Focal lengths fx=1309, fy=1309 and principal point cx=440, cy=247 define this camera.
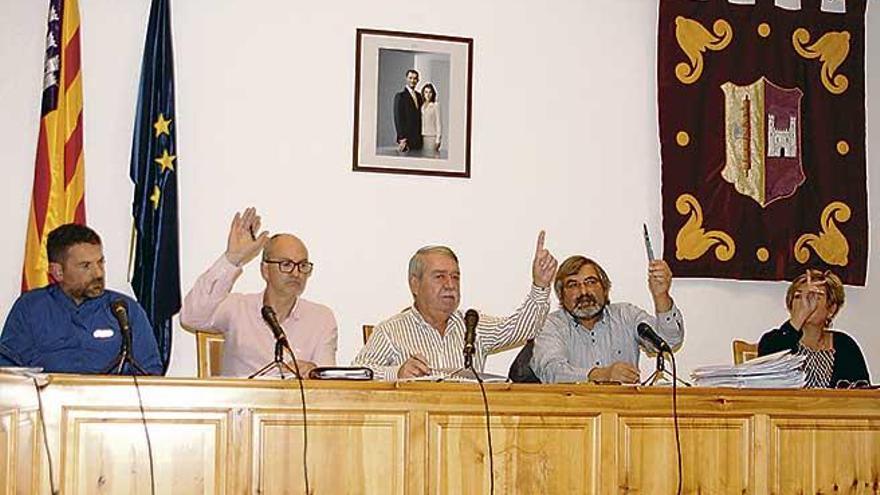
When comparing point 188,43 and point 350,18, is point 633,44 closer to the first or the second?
point 350,18

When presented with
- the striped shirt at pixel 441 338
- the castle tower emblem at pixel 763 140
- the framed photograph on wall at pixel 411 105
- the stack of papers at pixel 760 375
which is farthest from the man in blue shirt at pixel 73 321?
the castle tower emblem at pixel 763 140

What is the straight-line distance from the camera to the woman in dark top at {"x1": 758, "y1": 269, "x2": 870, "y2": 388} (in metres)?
4.80

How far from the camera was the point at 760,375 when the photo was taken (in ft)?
13.5

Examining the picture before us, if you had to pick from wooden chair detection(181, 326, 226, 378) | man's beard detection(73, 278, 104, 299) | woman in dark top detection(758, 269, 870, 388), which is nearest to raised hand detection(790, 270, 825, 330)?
woman in dark top detection(758, 269, 870, 388)

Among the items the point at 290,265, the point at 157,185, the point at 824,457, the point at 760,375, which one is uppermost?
the point at 157,185

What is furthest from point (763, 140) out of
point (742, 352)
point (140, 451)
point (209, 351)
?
point (140, 451)

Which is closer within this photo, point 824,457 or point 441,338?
point 824,457

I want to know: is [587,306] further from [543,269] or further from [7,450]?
[7,450]

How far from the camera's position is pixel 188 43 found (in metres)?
5.25

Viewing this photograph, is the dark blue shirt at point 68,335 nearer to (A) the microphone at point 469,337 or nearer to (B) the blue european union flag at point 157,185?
(B) the blue european union flag at point 157,185

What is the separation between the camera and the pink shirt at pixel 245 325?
4.59 meters

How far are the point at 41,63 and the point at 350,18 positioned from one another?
124 cm

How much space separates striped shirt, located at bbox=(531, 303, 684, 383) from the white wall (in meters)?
0.70

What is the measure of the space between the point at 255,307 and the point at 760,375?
1800 millimetres
